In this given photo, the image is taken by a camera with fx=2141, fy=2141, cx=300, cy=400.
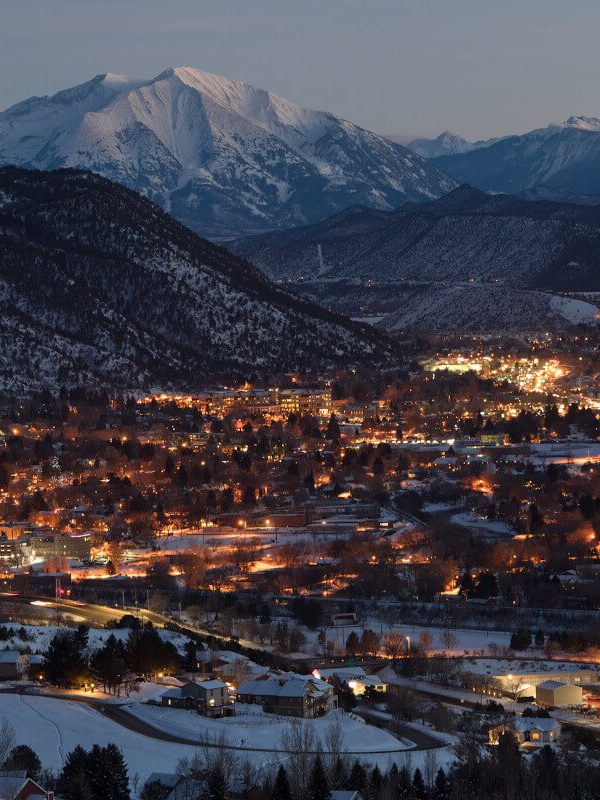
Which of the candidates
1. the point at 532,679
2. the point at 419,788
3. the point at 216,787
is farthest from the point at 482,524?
the point at 216,787

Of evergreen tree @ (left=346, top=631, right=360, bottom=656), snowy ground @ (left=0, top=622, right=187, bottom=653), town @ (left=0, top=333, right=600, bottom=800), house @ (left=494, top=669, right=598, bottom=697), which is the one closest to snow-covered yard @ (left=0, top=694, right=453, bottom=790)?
town @ (left=0, top=333, right=600, bottom=800)

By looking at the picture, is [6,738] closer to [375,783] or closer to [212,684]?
[375,783]

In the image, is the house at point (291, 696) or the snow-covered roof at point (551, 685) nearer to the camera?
the house at point (291, 696)

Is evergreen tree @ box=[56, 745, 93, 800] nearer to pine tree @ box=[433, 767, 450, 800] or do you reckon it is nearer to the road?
the road

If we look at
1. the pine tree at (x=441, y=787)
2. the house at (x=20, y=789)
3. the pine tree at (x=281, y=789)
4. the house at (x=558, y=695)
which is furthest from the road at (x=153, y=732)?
the house at (x=20, y=789)

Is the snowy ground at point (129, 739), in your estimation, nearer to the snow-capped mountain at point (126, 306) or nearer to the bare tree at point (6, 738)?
the bare tree at point (6, 738)

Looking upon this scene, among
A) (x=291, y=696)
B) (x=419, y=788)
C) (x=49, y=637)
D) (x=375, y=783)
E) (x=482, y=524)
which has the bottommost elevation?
(x=419, y=788)
